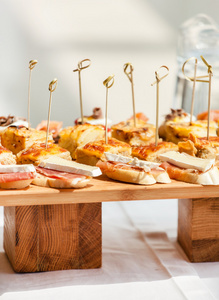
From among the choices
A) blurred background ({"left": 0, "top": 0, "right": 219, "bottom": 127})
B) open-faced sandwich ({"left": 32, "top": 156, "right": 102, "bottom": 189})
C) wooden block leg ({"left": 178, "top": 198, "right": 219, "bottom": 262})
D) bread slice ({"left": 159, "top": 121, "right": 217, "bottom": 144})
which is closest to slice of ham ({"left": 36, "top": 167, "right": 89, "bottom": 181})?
open-faced sandwich ({"left": 32, "top": 156, "right": 102, "bottom": 189})

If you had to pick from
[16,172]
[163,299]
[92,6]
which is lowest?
[163,299]

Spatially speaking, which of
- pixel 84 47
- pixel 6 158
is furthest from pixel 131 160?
pixel 84 47

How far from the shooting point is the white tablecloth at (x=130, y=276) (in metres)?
1.67

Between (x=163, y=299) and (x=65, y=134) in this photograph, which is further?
(x=65, y=134)

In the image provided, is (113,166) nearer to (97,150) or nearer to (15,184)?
(97,150)

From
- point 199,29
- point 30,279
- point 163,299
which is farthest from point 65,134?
point 199,29

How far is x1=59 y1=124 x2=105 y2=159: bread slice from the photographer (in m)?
2.15

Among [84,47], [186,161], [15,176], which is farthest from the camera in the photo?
[84,47]

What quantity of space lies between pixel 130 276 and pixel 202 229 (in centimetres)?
39

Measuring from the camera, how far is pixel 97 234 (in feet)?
6.07

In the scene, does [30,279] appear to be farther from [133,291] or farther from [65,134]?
[65,134]

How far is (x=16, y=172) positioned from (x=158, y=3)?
453cm

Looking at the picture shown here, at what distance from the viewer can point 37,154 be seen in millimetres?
1845

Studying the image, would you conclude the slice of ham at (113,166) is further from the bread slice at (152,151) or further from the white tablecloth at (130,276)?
the white tablecloth at (130,276)
